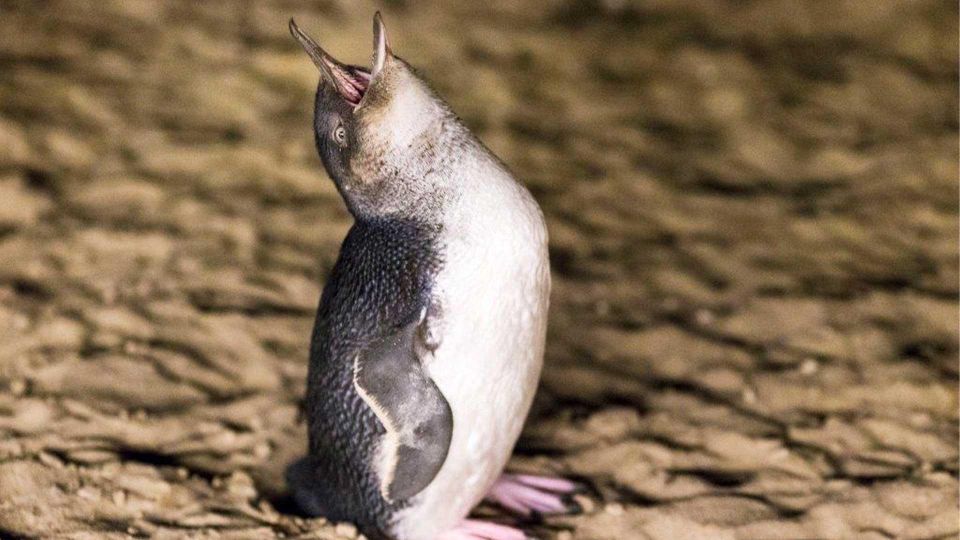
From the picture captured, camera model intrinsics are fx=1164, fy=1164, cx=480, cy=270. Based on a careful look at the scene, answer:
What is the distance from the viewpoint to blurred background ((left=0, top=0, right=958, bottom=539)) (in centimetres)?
286

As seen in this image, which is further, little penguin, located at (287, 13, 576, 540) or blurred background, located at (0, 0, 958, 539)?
blurred background, located at (0, 0, 958, 539)

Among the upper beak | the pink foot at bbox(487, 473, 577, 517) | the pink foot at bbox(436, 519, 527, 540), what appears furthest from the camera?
the pink foot at bbox(487, 473, 577, 517)

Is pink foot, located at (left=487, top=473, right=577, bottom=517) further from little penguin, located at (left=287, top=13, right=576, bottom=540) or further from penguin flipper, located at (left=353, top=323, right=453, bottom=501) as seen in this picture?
penguin flipper, located at (left=353, top=323, right=453, bottom=501)

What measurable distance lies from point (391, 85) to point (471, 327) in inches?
20.1

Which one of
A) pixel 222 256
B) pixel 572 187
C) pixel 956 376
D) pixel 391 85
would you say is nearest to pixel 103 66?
pixel 222 256

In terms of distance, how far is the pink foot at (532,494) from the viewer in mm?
2809

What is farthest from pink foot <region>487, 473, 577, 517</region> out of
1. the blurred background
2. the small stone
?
the small stone

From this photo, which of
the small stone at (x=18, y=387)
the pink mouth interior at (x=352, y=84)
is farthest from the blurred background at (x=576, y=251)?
the pink mouth interior at (x=352, y=84)

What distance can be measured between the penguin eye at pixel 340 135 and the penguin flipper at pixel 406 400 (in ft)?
1.33

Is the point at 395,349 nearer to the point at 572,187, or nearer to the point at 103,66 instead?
the point at 572,187

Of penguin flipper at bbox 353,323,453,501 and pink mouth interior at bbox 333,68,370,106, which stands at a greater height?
pink mouth interior at bbox 333,68,370,106

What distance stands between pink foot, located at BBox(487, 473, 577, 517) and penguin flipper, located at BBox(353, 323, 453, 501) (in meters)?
0.50

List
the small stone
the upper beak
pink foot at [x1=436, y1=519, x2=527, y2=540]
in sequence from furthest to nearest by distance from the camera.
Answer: the small stone
pink foot at [x1=436, y1=519, x2=527, y2=540]
the upper beak

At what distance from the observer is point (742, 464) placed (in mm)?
3012
